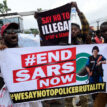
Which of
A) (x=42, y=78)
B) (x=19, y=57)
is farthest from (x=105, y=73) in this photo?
(x=19, y=57)

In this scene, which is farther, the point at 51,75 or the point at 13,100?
the point at 51,75

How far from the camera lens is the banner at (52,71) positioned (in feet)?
9.45

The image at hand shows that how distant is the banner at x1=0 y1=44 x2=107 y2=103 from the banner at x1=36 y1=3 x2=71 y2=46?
544mm

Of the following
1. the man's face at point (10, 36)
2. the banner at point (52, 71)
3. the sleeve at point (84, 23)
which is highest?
the sleeve at point (84, 23)

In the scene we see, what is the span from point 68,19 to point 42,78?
112 centimetres

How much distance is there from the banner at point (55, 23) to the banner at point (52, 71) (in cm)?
54

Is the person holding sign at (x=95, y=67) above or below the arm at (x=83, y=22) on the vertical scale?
below

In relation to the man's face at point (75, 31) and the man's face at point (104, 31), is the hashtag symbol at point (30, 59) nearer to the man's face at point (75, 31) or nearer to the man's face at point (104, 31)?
the man's face at point (75, 31)

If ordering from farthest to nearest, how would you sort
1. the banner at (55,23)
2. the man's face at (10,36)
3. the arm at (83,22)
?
the arm at (83,22), the banner at (55,23), the man's face at (10,36)

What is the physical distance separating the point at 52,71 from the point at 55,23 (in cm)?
91

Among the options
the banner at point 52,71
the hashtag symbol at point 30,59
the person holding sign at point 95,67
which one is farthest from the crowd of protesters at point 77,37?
the person holding sign at point 95,67

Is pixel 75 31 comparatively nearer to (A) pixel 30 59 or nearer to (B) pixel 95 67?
(B) pixel 95 67

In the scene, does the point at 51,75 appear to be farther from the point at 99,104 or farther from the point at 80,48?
the point at 99,104

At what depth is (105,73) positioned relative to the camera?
325 cm
